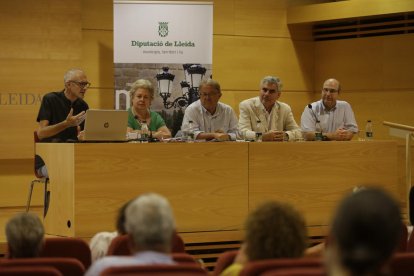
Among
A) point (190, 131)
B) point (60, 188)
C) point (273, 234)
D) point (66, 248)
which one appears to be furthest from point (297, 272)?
point (190, 131)

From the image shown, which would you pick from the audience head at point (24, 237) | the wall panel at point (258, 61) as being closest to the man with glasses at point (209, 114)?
the wall panel at point (258, 61)

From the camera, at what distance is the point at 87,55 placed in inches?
367

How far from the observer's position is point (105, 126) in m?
5.90

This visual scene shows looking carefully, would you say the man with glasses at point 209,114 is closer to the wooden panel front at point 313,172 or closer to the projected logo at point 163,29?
the wooden panel front at point 313,172

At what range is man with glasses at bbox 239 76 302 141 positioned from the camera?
740 cm

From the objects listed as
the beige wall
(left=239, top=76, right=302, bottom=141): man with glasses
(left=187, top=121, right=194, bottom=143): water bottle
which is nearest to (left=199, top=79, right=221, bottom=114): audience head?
(left=187, top=121, right=194, bottom=143): water bottle

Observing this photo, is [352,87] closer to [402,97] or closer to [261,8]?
[402,97]

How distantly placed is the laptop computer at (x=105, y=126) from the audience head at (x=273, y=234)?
3207 millimetres

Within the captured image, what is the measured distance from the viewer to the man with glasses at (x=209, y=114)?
23.5 ft

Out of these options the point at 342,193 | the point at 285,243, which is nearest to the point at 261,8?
the point at 342,193

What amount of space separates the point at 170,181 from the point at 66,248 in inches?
97.8

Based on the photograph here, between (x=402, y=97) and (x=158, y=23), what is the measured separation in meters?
3.05

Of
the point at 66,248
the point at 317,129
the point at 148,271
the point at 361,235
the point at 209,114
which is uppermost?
the point at 209,114

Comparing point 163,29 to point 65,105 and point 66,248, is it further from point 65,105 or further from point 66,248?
point 66,248
